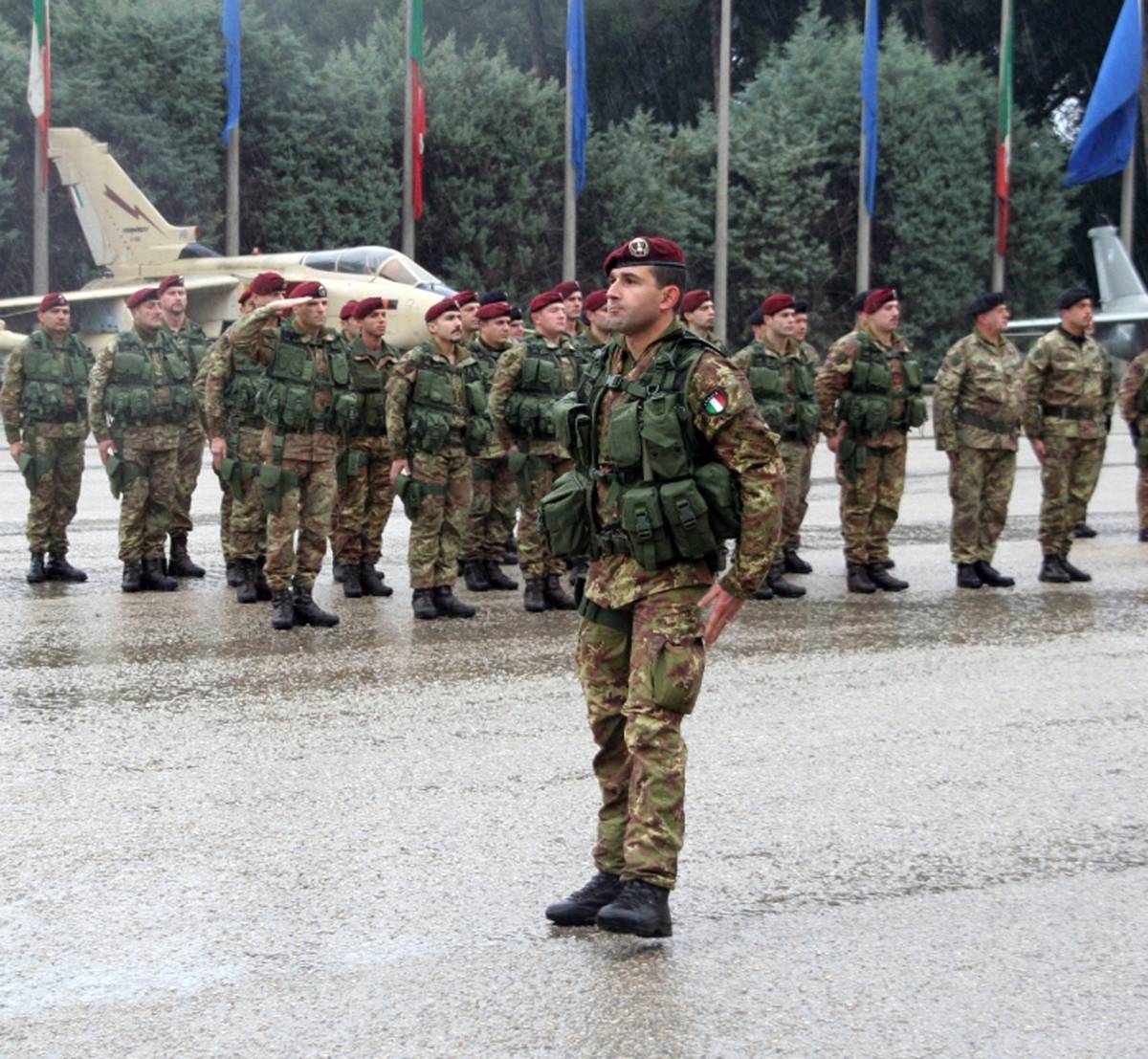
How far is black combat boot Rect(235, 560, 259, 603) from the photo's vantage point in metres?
11.6

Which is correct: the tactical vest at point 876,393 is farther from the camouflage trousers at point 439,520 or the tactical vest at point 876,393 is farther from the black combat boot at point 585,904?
the black combat boot at point 585,904

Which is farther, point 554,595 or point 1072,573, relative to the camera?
point 1072,573

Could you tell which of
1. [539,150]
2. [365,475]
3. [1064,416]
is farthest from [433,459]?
[539,150]

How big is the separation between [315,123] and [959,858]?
106 feet

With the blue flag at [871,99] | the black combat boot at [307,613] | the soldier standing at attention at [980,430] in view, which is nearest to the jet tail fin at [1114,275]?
the blue flag at [871,99]

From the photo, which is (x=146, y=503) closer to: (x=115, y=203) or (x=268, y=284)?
(x=268, y=284)

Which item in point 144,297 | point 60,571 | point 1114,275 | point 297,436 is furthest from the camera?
point 1114,275

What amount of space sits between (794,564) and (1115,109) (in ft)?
76.1

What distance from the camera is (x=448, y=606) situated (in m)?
11.2

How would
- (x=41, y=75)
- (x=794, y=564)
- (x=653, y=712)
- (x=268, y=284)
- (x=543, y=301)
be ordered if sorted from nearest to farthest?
(x=653, y=712)
(x=268, y=284)
(x=543, y=301)
(x=794, y=564)
(x=41, y=75)

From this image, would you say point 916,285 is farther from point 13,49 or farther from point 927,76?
point 13,49

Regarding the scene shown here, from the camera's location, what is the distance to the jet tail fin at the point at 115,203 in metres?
32.7

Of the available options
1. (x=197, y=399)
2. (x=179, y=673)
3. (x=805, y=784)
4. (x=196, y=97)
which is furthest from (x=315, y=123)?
(x=805, y=784)

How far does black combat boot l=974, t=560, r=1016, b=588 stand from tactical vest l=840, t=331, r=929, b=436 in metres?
1.03
